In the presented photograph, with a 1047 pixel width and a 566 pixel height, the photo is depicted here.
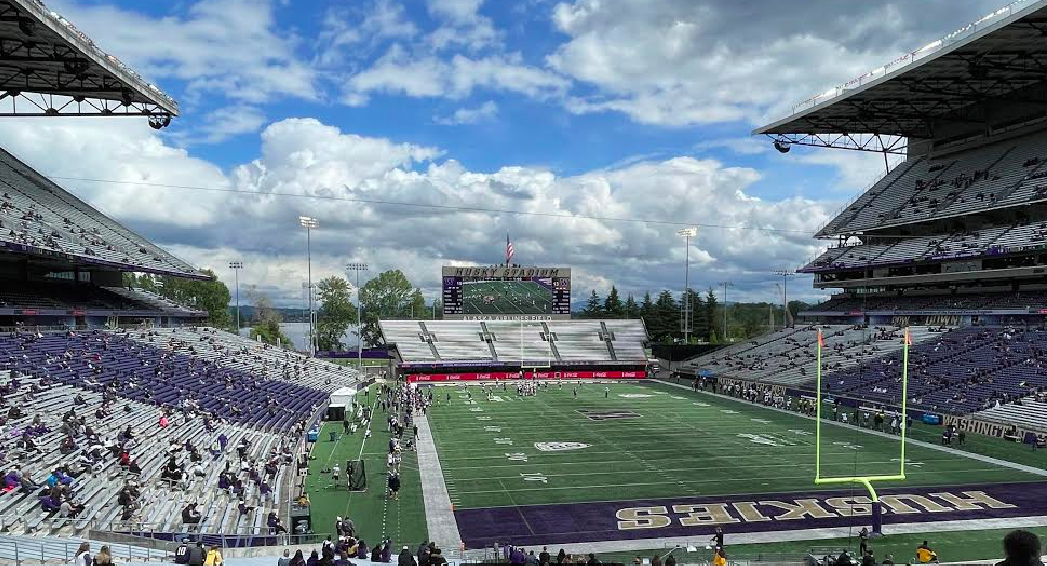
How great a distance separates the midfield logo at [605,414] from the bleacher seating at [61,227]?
2582cm

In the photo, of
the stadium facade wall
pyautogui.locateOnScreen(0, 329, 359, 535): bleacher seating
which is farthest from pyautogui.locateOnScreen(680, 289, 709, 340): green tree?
pyautogui.locateOnScreen(0, 329, 359, 535): bleacher seating

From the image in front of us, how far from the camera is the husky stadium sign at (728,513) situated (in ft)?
56.1

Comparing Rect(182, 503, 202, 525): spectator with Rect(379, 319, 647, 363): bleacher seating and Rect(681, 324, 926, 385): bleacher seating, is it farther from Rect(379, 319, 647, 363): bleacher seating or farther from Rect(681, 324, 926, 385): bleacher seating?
Rect(379, 319, 647, 363): bleacher seating

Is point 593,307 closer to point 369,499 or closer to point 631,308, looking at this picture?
point 631,308

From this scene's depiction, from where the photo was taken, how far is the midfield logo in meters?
35.7

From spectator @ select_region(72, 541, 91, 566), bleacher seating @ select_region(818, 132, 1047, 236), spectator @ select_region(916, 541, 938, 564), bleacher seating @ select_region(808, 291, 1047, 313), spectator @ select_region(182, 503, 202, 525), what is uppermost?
bleacher seating @ select_region(818, 132, 1047, 236)

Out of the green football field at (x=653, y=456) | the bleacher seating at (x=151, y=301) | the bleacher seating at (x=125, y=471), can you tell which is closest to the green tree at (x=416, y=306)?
the bleacher seating at (x=151, y=301)

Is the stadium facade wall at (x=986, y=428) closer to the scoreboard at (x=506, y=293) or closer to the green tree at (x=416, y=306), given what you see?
the scoreboard at (x=506, y=293)

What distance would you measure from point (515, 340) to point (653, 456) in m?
36.9

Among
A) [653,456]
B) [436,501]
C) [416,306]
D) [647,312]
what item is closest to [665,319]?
[647,312]

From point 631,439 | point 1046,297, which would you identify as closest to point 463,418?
point 631,439

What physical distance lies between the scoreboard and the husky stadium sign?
39.3m

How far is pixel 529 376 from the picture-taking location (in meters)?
58.8

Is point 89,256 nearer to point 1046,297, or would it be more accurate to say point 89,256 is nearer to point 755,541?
point 755,541
